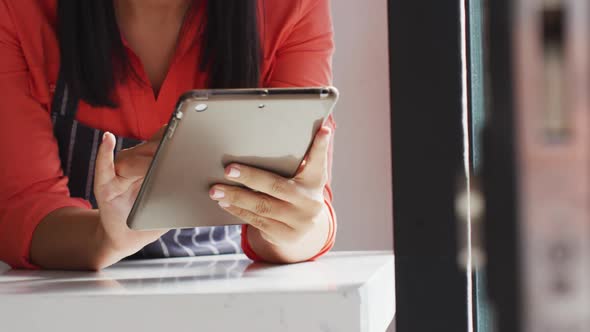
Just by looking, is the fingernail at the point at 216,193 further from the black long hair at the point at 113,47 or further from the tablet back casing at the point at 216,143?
the black long hair at the point at 113,47

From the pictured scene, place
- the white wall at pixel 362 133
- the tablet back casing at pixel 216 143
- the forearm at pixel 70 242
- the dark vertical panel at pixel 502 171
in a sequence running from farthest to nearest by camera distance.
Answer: the white wall at pixel 362 133 → the forearm at pixel 70 242 → the tablet back casing at pixel 216 143 → the dark vertical panel at pixel 502 171

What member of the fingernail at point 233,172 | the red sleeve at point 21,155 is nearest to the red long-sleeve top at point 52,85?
the red sleeve at point 21,155

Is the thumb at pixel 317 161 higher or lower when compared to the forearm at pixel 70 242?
higher

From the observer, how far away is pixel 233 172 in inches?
23.8

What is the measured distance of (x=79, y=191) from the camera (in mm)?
941

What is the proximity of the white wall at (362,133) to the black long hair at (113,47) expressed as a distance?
560mm

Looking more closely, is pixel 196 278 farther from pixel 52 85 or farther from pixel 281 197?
pixel 52 85

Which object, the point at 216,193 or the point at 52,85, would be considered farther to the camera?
the point at 52,85

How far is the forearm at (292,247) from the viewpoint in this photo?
71cm

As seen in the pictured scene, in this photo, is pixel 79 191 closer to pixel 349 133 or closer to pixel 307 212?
pixel 307 212

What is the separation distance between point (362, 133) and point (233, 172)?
92 cm

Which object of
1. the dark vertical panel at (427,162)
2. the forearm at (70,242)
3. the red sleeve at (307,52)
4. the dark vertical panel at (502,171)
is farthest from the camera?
the red sleeve at (307,52)

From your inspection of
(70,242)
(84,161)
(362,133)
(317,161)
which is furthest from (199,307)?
(362,133)

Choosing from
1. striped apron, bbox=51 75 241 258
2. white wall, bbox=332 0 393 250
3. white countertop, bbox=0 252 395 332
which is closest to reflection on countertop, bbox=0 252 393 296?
white countertop, bbox=0 252 395 332
